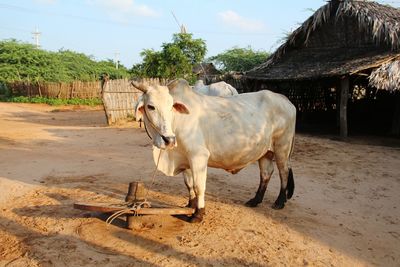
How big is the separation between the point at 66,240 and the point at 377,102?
14.9 m

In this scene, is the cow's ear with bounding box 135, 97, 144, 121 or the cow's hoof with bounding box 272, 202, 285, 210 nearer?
the cow's ear with bounding box 135, 97, 144, 121

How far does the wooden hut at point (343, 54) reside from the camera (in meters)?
10.9

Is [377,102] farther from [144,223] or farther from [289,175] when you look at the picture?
[144,223]

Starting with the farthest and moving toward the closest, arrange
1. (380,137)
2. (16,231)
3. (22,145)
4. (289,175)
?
(380,137) < (22,145) < (289,175) < (16,231)

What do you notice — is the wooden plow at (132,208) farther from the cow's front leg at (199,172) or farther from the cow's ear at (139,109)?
the cow's ear at (139,109)

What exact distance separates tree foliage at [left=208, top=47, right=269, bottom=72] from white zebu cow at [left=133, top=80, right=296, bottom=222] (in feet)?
85.4

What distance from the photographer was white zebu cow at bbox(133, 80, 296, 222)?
3836 mm

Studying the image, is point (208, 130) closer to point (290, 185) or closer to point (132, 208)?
point (132, 208)

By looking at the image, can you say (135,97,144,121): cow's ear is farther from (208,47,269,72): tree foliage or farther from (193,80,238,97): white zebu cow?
(208,47,269,72): tree foliage

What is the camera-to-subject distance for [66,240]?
3.81 metres

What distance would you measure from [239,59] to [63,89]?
15.5 meters

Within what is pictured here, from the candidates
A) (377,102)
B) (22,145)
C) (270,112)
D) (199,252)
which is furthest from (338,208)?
(377,102)

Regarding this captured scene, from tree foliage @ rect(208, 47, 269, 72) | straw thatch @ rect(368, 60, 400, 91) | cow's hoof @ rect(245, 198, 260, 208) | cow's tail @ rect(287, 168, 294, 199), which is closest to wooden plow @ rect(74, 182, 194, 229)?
cow's hoof @ rect(245, 198, 260, 208)

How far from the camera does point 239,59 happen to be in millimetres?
33562
